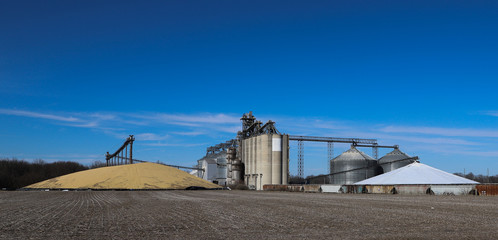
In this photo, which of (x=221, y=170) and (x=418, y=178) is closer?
(x=418, y=178)

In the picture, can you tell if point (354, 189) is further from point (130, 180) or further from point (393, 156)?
point (130, 180)

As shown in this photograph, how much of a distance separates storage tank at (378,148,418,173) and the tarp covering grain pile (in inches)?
1264

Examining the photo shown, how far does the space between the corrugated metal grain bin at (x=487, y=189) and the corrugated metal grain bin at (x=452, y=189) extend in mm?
938

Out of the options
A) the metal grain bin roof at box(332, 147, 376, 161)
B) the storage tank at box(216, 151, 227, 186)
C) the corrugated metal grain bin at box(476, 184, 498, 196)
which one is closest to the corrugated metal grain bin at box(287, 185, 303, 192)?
the metal grain bin roof at box(332, 147, 376, 161)

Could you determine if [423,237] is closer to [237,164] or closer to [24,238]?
[24,238]

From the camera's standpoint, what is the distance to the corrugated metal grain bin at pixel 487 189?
4653 centimetres

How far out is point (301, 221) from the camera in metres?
17.7

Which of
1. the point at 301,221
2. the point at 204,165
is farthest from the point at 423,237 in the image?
the point at 204,165

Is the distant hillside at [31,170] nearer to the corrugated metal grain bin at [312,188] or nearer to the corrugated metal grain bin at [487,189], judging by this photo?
the corrugated metal grain bin at [312,188]

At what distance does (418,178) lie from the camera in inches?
2418

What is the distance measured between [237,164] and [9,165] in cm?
6421

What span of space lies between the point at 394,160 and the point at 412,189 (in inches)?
1235

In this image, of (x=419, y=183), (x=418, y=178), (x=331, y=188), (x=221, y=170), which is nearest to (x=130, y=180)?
(x=331, y=188)

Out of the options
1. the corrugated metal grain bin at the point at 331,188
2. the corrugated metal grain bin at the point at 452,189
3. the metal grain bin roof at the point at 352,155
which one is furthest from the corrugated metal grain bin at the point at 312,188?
the corrugated metal grain bin at the point at 452,189
